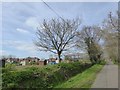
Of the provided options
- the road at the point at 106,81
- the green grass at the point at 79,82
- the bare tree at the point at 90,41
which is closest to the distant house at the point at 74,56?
the bare tree at the point at 90,41

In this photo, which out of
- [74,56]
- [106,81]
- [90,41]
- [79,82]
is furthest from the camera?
[90,41]

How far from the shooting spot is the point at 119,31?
108 ft

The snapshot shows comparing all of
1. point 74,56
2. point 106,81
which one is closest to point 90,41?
point 74,56

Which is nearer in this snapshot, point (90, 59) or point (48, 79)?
point (48, 79)

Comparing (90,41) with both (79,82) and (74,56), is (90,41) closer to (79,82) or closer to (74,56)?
(74,56)

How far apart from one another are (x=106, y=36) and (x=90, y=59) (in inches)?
1503

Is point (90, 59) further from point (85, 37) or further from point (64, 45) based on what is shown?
point (64, 45)

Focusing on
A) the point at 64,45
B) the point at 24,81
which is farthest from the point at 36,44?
the point at 24,81

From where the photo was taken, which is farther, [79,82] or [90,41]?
[90,41]

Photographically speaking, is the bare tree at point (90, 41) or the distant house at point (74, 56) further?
the bare tree at point (90, 41)

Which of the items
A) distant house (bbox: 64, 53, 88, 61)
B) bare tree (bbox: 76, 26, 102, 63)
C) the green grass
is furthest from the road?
bare tree (bbox: 76, 26, 102, 63)

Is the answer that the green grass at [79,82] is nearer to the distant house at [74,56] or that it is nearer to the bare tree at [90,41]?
the distant house at [74,56]

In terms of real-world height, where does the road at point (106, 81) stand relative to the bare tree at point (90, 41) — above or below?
below

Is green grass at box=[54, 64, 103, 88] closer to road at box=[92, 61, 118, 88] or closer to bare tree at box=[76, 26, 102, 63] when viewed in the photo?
road at box=[92, 61, 118, 88]
